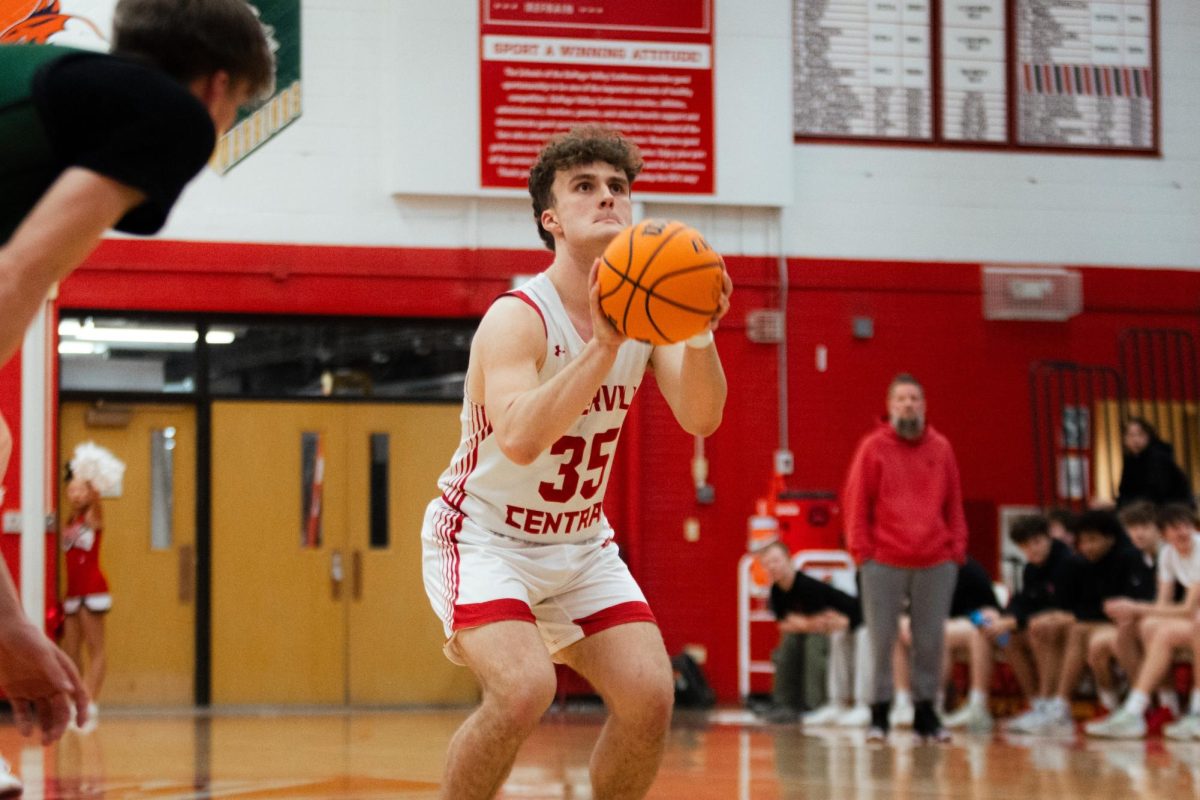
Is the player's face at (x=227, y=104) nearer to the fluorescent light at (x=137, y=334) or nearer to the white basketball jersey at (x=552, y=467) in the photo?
the white basketball jersey at (x=552, y=467)

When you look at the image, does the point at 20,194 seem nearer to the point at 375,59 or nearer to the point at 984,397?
the point at 375,59

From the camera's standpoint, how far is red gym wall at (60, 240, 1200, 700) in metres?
11.8

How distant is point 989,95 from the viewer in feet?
41.8

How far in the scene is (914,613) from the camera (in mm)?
8492

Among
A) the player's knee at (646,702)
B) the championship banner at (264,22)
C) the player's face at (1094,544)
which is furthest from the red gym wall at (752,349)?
the player's knee at (646,702)

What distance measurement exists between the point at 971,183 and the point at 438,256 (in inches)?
169

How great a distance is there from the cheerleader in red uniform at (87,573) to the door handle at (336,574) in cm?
223

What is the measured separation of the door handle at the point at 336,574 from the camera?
39.5 feet

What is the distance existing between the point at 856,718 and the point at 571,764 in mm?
2981

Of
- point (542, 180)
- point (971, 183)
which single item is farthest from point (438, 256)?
point (542, 180)

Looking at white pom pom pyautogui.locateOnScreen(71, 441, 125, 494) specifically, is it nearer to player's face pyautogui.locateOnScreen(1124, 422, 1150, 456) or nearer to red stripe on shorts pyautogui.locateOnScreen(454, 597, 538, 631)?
player's face pyautogui.locateOnScreen(1124, 422, 1150, 456)

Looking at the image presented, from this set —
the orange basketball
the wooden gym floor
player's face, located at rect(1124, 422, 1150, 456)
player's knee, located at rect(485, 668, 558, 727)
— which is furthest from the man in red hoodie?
the orange basketball

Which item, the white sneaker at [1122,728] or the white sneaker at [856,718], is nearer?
the white sneaker at [1122,728]

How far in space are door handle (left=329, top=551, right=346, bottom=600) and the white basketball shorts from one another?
8205 mm
